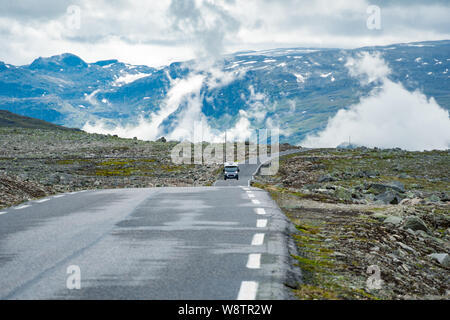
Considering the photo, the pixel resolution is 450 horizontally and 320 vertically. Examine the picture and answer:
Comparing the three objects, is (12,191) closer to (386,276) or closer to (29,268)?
(29,268)

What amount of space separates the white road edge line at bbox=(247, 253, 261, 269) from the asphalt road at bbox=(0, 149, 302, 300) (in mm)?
16

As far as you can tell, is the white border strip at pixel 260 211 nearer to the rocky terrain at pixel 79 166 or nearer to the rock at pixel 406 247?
the rock at pixel 406 247

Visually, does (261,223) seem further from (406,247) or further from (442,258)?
(442,258)

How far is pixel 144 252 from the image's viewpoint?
8.77 meters

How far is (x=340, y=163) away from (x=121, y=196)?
50738 mm

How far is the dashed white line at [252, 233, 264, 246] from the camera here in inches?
372

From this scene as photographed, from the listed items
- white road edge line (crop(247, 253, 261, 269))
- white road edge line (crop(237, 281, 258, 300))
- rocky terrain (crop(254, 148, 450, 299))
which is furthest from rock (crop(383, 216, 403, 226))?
white road edge line (crop(237, 281, 258, 300))

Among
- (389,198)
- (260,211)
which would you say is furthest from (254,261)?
(389,198)

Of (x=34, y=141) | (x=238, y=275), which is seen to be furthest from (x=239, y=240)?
(x=34, y=141)

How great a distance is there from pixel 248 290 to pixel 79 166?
58600 millimetres

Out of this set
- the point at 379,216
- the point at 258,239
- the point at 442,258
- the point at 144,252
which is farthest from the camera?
the point at 379,216

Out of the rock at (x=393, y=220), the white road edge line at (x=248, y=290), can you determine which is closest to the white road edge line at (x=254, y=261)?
the white road edge line at (x=248, y=290)

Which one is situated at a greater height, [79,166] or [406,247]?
[406,247]
